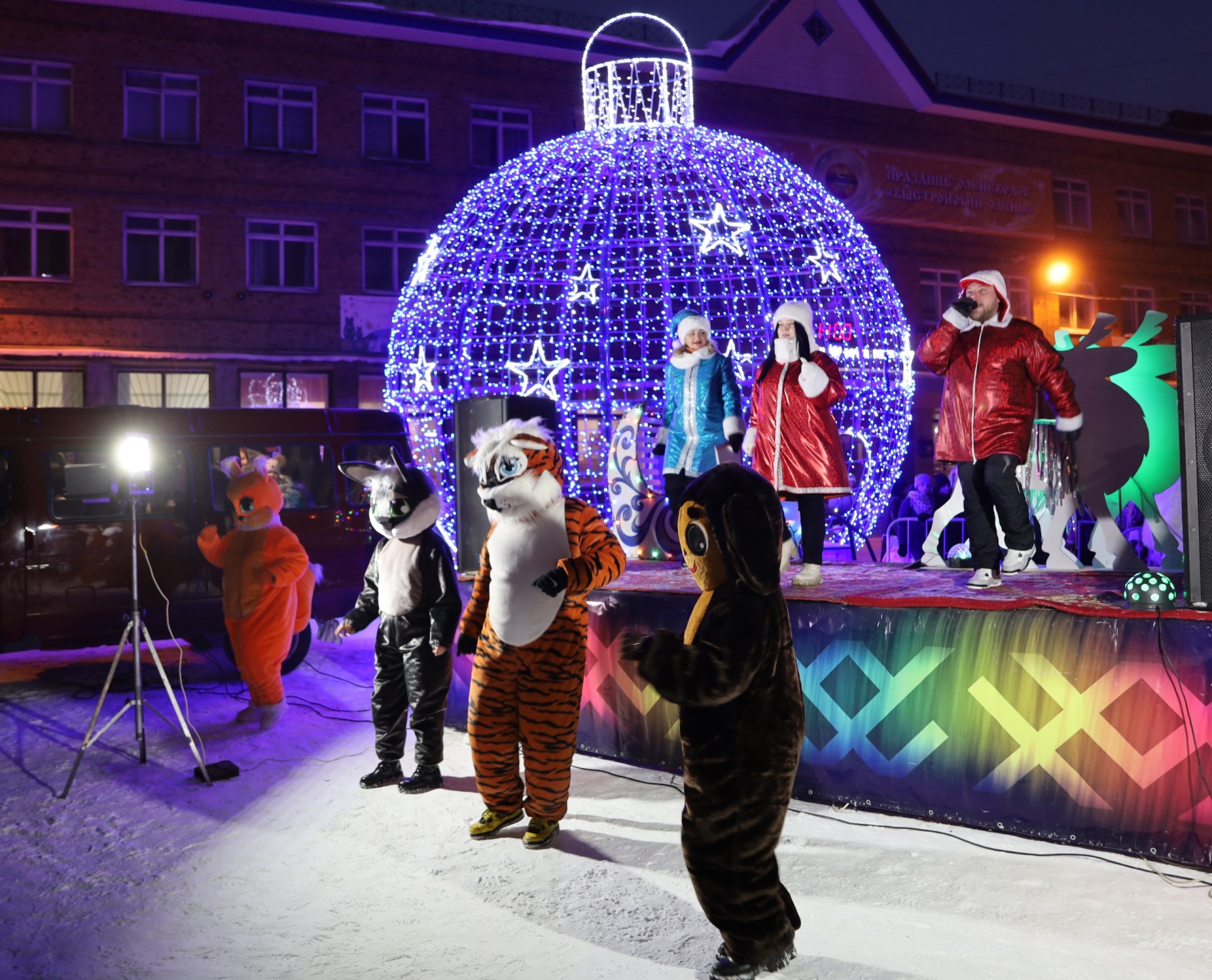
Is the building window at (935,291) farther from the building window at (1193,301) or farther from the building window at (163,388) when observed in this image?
the building window at (163,388)

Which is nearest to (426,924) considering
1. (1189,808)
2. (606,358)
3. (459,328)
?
(1189,808)

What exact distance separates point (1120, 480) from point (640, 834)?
14.2 ft

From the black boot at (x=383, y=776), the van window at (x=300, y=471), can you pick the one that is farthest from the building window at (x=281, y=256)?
the black boot at (x=383, y=776)

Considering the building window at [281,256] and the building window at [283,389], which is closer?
the building window at [283,389]

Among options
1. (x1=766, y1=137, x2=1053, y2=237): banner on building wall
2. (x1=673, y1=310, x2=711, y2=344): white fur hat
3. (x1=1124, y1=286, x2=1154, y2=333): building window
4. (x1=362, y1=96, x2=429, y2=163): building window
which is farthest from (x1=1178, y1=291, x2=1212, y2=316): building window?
(x1=673, y1=310, x2=711, y2=344): white fur hat

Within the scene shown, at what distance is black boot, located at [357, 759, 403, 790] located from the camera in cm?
486

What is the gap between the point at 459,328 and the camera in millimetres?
7328

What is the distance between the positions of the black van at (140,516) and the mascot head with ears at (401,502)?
8.99ft

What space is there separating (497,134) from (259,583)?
15774 mm

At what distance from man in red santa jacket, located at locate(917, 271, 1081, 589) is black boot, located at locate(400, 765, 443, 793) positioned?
272 centimetres

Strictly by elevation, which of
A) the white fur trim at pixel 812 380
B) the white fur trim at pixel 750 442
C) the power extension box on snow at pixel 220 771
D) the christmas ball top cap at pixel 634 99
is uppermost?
the christmas ball top cap at pixel 634 99

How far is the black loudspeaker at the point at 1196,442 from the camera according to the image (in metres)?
3.71

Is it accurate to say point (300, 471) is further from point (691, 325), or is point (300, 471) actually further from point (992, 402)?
point (992, 402)

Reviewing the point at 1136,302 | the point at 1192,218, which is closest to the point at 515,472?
the point at 1136,302
